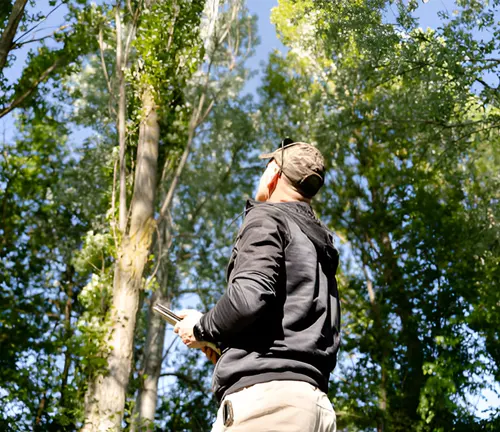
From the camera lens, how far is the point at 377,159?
15141 millimetres

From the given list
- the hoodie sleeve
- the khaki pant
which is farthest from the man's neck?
the khaki pant

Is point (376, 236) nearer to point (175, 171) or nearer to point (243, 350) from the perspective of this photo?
point (175, 171)

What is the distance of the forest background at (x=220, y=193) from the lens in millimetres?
7180

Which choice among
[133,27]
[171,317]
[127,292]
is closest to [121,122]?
[133,27]

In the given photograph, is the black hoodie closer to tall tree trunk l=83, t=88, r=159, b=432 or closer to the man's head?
the man's head

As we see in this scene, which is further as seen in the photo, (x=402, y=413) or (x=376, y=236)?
(x=376, y=236)

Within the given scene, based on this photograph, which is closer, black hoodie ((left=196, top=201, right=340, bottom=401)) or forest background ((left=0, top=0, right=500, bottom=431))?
black hoodie ((left=196, top=201, right=340, bottom=401))

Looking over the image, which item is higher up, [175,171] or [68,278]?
[68,278]

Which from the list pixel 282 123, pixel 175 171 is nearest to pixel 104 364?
pixel 175 171

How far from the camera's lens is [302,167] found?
2.42 m

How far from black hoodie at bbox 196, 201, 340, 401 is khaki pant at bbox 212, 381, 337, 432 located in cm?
3

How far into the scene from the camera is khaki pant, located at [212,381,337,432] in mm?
1916

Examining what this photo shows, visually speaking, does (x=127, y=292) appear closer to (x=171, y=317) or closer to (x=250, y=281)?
(x=171, y=317)

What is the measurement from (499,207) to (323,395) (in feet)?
30.2
